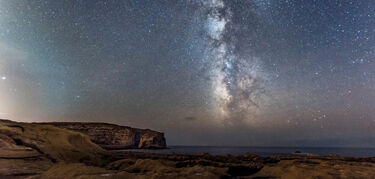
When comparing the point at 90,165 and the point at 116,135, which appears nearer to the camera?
the point at 90,165

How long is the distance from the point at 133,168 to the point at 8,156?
13734 millimetres

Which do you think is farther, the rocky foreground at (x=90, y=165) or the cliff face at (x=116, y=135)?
the cliff face at (x=116, y=135)

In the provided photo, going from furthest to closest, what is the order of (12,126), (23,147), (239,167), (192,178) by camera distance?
(12,126) < (23,147) < (239,167) < (192,178)

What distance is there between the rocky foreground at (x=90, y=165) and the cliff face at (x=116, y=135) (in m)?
63.5

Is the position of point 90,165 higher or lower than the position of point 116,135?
lower

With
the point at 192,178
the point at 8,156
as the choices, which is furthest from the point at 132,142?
the point at 192,178

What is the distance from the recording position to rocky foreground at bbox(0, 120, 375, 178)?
61.9ft

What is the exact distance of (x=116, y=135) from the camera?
377 ft

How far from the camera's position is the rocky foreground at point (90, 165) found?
1886 cm

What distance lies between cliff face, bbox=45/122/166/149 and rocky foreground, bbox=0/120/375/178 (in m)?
63.5

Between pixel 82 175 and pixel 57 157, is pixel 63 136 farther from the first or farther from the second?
pixel 82 175

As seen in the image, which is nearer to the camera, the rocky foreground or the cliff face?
the rocky foreground

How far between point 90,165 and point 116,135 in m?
92.6

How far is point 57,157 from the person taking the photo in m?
28.1
